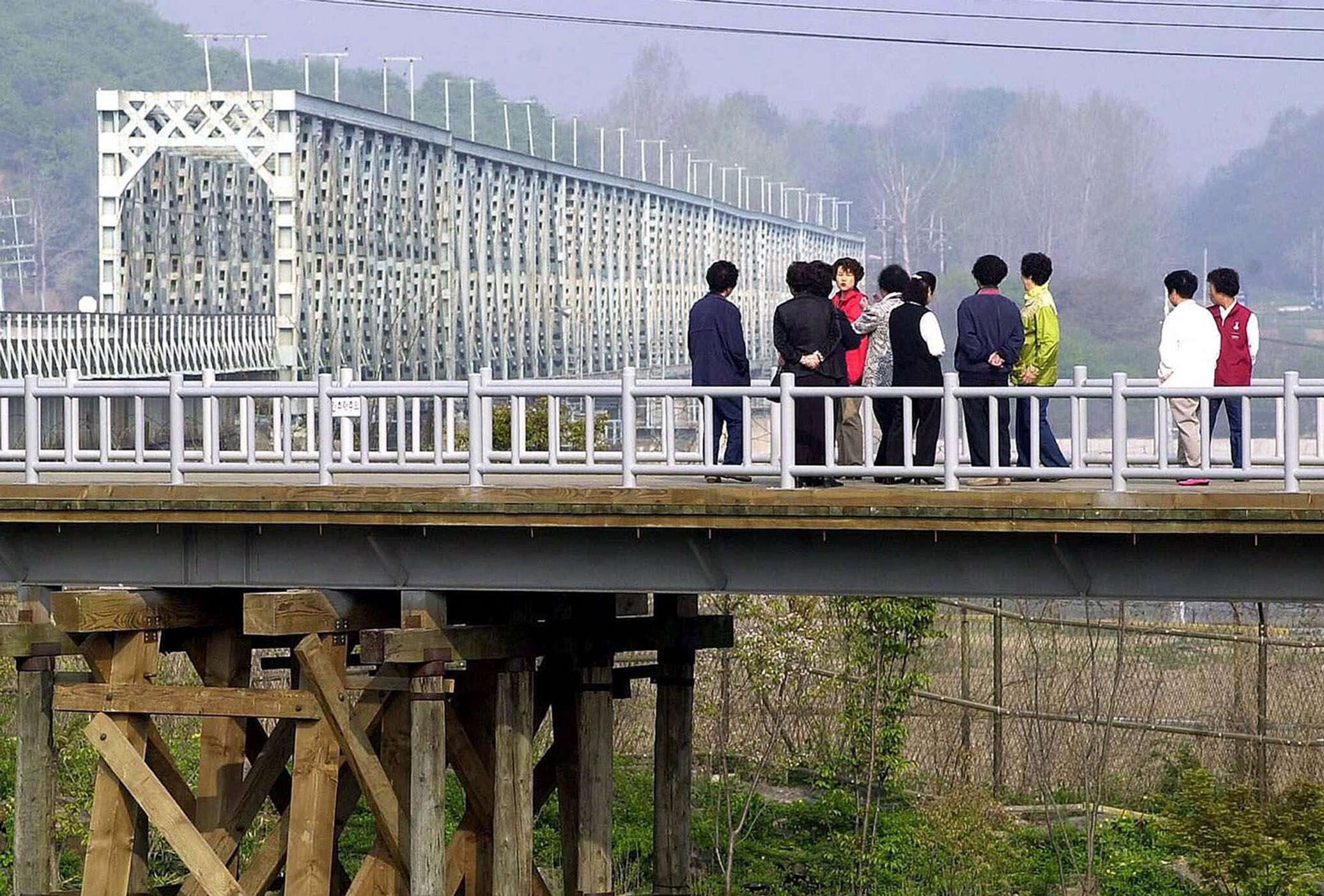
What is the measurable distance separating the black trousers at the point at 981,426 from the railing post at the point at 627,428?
257 centimetres

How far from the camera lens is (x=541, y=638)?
17625mm

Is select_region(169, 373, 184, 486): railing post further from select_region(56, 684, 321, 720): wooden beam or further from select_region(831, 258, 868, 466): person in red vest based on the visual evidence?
select_region(831, 258, 868, 466): person in red vest

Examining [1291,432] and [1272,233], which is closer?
[1291,432]

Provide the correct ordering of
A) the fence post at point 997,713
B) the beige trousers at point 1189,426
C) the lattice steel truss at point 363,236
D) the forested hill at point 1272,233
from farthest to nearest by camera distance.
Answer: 1. the forested hill at point 1272,233
2. the lattice steel truss at point 363,236
3. the fence post at point 997,713
4. the beige trousers at point 1189,426

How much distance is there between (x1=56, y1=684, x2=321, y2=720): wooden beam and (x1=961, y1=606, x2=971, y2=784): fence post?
15.2 m

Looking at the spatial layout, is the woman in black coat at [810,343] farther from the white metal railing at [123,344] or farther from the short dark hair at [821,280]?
the white metal railing at [123,344]

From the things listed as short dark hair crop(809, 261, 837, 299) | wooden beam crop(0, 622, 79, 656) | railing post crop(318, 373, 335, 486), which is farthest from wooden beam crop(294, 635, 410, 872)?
short dark hair crop(809, 261, 837, 299)

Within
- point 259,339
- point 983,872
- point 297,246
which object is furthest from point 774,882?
point 297,246

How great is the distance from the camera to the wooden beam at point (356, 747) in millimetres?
15977

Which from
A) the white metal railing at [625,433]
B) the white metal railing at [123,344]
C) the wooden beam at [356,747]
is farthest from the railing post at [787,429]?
the white metal railing at [123,344]

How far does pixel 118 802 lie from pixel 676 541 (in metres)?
4.87

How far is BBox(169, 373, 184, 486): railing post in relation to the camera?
16469 mm

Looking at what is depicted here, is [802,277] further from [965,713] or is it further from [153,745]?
[965,713]

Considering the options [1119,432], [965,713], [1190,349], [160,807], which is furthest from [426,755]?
[965,713]
